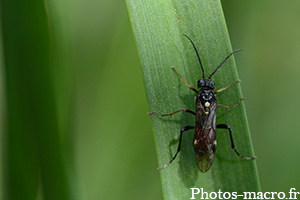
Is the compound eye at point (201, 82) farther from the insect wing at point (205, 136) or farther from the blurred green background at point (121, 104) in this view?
the blurred green background at point (121, 104)

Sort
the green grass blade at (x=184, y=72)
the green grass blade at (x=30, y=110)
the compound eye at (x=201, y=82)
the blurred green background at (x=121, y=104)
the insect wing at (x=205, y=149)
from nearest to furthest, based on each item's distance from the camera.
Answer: the green grass blade at (x=30, y=110), the green grass blade at (x=184, y=72), the insect wing at (x=205, y=149), the compound eye at (x=201, y=82), the blurred green background at (x=121, y=104)

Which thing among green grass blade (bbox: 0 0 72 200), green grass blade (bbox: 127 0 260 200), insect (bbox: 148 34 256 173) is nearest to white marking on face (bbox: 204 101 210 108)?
insect (bbox: 148 34 256 173)

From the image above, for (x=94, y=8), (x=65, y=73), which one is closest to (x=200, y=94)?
(x=65, y=73)

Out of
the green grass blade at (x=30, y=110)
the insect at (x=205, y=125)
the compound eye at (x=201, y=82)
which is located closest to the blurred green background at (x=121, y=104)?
the green grass blade at (x=30, y=110)

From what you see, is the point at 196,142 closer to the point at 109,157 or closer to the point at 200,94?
the point at 200,94

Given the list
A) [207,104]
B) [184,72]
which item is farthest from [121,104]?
[207,104]

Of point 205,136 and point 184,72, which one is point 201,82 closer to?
point 184,72
